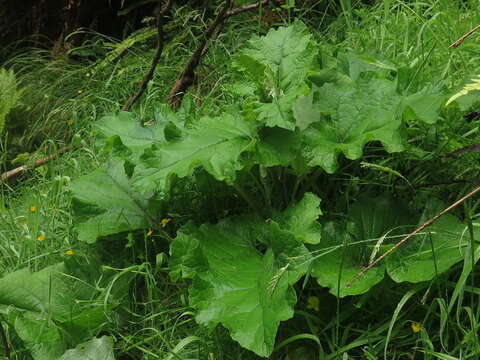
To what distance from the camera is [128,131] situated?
84.7 inches

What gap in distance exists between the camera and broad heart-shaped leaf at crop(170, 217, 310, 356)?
1.55 metres

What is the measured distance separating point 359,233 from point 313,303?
0.26 m

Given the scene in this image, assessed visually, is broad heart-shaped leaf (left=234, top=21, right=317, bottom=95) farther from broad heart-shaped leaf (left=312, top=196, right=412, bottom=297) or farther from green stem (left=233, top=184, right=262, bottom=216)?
broad heart-shaped leaf (left=312, top=196, right=412, bottom=297)

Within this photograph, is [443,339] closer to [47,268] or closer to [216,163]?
[216,163]

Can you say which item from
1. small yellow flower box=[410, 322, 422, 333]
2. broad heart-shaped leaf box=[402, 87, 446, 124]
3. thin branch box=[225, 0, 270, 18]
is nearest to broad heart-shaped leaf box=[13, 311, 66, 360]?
small yellow flower box=[410, 322, 422, 333]

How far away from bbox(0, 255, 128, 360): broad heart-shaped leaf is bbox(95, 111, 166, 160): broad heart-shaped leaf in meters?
0.43

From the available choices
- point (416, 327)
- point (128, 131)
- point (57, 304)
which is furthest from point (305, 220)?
point (57, 304)

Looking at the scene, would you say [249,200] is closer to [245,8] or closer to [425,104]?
[425,104]

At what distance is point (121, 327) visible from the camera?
6.68 ft

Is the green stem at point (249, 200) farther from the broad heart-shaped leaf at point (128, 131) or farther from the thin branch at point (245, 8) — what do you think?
the thin branch at point (245, 8)

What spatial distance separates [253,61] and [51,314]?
1047mm

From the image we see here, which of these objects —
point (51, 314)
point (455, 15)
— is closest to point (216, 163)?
point (51, 314)

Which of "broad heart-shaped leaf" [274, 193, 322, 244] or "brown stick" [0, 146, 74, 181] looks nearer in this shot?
"broad heart-shaped leaf" [274, 193, 322, 244]

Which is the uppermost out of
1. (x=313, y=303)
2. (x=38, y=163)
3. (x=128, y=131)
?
(x=128, y=131)
